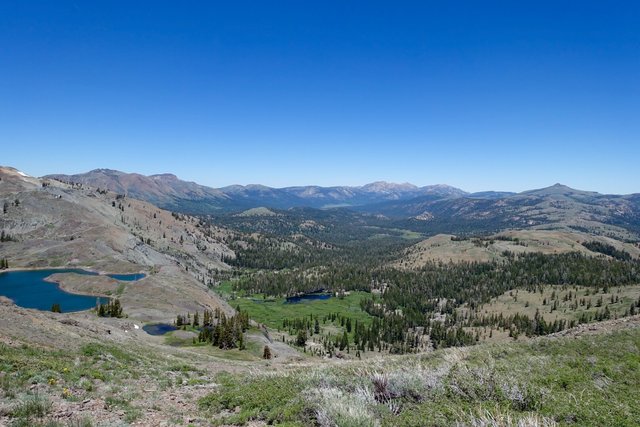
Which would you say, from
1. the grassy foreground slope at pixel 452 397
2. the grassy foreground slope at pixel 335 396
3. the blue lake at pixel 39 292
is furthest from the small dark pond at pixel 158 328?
the grassy foreground slope at pixel 452 397

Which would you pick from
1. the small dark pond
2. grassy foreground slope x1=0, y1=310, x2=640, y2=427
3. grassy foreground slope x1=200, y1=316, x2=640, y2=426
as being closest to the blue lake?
the small dark pond

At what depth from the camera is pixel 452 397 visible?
18328 mm

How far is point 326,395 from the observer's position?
58.0ft

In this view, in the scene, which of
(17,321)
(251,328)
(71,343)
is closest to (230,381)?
(71,343)

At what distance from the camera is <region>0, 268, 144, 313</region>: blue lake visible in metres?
117

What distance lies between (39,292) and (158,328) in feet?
246

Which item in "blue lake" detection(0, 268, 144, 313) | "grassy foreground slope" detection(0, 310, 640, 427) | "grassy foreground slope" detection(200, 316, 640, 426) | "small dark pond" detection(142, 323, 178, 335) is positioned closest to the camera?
"grassy foreground slope" detection(200, 316, 640, 426)

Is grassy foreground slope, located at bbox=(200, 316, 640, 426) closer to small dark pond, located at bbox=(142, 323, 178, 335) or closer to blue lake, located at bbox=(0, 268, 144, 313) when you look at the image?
small dark pond, located at bbox=(142, 323, 178, 335)

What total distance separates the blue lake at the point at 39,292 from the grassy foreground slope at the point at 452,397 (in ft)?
377

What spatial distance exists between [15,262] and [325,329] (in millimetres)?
147944

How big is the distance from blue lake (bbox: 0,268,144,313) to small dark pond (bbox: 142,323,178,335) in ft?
123

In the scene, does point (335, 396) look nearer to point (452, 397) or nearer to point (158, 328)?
point (452, 397)

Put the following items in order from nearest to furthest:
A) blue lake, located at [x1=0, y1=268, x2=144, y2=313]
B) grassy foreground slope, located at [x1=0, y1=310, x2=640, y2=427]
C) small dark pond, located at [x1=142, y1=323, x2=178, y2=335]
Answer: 1. grassy foreground slope, located at [x1=0, y1=310, x2=640, y2=427]
2. small dark pond, located at [x1=142, y1=323, x2=178, y2=335]
3. blue lake, located at [x1=0, y1=268, x2=144, y2=313]

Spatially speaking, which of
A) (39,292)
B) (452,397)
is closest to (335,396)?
(452,397)
